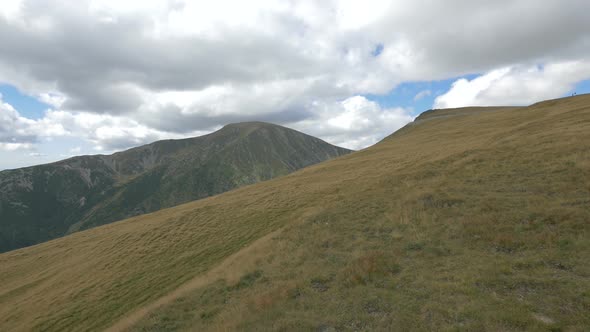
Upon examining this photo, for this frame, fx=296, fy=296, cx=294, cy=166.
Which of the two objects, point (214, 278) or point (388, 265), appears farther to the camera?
point (214, 278)

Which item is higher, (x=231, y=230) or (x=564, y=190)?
(x=564, y=190)

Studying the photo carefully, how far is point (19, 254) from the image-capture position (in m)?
51.2

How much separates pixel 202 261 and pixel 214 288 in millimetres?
9449

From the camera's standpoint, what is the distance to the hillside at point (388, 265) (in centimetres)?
Answer: 960

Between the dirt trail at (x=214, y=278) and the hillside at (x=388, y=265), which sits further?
the dirt trail at (x=214, y=278)

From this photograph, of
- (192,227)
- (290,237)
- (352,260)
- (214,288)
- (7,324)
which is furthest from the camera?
(192,227)

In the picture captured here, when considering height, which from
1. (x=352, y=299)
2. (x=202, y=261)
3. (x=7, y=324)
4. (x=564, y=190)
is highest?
(x=564, y=190)

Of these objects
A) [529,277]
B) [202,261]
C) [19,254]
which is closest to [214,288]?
[202,261]

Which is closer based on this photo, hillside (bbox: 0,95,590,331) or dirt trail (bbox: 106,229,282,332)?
hillside (bbox: 0,95,590,331)

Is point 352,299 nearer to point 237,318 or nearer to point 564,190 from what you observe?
point 237,318

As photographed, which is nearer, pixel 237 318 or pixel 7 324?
pixel 237 318

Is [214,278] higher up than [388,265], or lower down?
lower down

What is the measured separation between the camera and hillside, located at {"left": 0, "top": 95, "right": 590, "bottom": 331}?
9.60 m

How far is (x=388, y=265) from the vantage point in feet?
42.7
